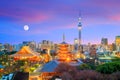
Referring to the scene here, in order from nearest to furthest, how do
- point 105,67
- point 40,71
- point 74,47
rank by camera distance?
point 105,67 → point 40,71 → point 74,47

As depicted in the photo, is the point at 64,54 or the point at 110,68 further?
the point at 64,54

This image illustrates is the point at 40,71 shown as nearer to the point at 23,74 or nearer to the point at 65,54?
the point at 23,74

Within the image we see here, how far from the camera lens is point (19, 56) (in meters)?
65.2

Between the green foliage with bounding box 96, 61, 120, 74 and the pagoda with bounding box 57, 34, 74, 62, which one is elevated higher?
the pagoda with bounding box 57, 34, 74, 62

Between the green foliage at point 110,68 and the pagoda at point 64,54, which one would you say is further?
the pagoda at point 64,54

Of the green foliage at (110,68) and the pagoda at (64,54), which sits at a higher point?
the pagoda at (64,54)

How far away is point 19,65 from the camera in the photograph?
4234 cm

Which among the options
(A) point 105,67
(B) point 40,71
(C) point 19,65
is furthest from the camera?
(C) point 19,65

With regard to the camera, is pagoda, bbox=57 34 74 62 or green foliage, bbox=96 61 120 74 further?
pagoda, bbox=57 34 74 62

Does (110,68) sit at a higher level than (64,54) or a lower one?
lower

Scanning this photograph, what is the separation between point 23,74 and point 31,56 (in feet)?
149

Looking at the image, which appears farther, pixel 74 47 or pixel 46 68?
pixel 74 47

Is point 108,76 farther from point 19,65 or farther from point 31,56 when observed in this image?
point 31,56

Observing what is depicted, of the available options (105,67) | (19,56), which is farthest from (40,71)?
(19,56)
